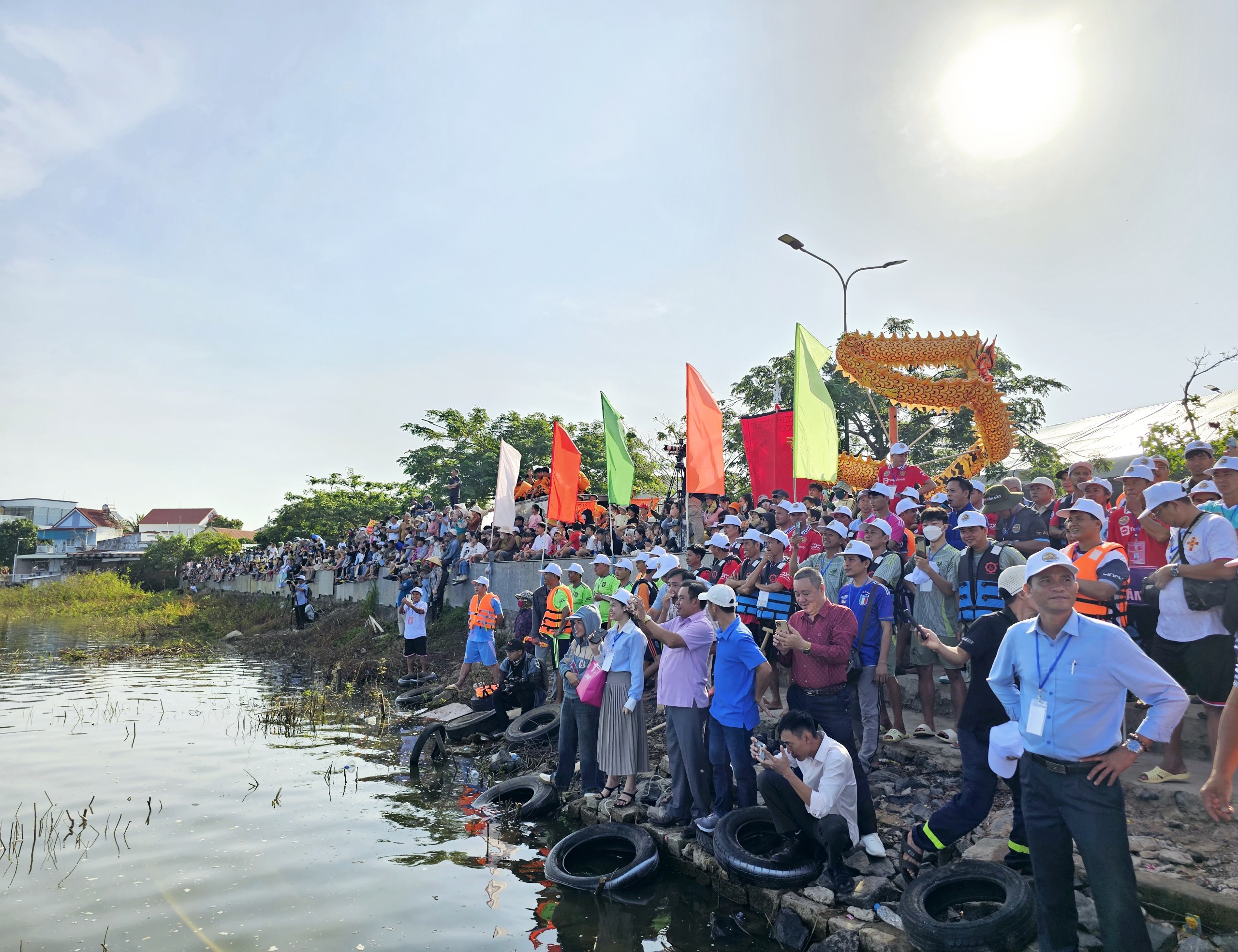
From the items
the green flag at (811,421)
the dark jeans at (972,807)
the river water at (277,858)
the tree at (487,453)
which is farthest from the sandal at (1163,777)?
the tree at (487,453)

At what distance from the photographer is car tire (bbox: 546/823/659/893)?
6.05 metres

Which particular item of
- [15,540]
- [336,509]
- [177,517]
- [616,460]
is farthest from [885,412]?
[177,517]

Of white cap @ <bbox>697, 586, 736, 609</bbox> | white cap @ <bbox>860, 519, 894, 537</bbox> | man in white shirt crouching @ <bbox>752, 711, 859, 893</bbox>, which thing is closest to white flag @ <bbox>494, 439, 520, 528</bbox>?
white cap @ <bbox>860, 519, 894, 537</bbox>

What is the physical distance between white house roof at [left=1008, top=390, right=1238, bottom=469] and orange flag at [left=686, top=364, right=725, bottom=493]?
458 inches

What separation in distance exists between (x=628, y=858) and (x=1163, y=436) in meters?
17.4

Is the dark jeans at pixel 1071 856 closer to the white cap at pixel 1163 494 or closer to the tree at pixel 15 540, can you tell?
the white cap at pixel 1163 494

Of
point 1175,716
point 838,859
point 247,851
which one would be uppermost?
point 1175,716

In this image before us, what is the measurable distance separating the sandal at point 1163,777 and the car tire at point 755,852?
233 cm

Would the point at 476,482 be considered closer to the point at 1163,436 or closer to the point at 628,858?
the point at 1163,436

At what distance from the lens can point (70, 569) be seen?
70.0 metres

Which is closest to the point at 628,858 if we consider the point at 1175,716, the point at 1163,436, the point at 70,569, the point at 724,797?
the point at 724,797

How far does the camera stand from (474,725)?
10945 millimetres

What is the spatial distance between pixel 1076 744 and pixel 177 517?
432 ft

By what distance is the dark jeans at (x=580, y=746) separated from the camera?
7.92 meters
